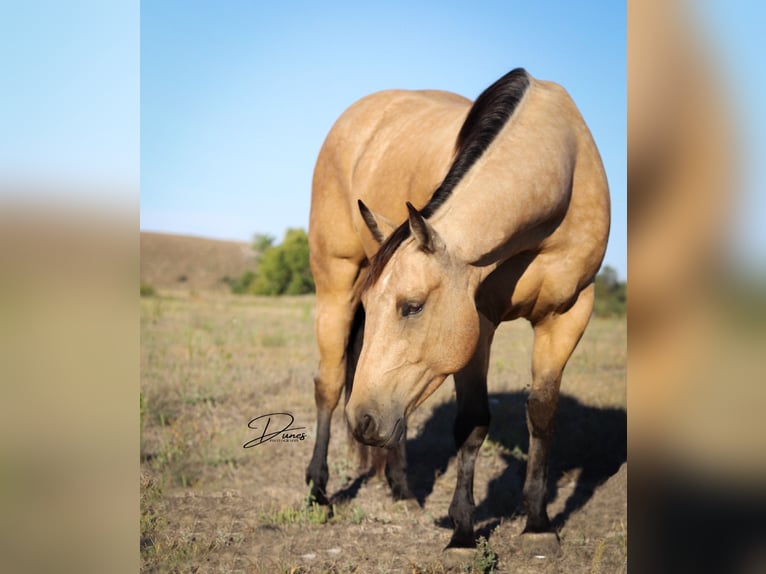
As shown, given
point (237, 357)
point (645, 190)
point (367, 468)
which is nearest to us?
point (645, 190)

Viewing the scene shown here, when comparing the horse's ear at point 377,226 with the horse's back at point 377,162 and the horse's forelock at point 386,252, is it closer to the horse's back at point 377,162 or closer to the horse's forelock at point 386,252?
the horse's forelock at point 386,252

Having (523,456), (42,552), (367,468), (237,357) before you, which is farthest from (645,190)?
(237,357)

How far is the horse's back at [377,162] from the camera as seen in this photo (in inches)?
162

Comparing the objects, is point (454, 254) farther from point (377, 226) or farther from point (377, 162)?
point (377, 162)

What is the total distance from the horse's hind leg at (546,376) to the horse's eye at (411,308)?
4.15 ft

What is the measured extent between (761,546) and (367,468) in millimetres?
3617

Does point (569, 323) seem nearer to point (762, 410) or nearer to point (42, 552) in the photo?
point (762, 410)

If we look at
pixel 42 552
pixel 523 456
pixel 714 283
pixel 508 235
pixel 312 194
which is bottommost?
pixel 523 456

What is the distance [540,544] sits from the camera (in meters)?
3.67

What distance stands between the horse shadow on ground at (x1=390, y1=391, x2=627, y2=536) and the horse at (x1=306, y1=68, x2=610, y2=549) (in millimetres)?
612

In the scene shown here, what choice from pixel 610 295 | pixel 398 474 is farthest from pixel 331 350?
pixel 610 295

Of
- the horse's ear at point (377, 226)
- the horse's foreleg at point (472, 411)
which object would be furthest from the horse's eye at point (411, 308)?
the horse's foreleg at point (472, 411)

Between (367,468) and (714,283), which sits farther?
(367,468)

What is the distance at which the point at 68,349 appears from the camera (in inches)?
68.4
